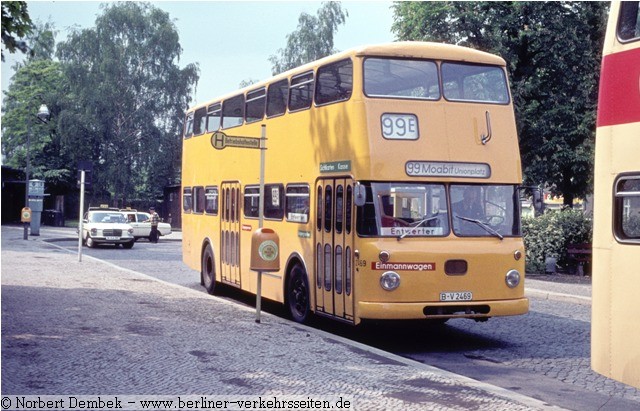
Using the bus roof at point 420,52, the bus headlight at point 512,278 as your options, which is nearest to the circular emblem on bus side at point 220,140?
the bus roof at point 420,52

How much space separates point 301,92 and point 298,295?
3.19 m

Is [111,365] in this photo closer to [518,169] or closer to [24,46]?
[24,46]

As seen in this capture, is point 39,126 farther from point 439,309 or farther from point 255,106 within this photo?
point 439,309

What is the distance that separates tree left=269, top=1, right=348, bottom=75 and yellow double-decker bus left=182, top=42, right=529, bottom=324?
173 feet

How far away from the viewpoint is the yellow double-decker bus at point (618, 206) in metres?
7.42

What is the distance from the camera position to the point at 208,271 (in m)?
19.3

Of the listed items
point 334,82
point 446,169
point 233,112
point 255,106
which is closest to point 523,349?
point 446,169

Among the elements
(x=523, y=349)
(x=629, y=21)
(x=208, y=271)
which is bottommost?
(x=523, y=349)

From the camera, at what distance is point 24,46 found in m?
12.2

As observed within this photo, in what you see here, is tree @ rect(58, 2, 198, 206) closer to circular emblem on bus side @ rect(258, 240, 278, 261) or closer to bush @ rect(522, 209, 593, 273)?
bush @ rect(522, 209, 593, 273)

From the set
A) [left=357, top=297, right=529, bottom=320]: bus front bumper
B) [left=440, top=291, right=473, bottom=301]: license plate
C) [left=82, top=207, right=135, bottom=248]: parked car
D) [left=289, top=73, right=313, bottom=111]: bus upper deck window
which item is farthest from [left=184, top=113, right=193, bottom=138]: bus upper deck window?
[left=82, top=207, right=135, bottom=248]: parked car

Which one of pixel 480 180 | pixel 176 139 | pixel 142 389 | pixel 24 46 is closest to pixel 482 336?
pixel 480 180

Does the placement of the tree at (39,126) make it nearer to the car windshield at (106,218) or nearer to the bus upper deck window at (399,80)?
the car windshield at (106,218)

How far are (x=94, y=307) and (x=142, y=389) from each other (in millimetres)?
6569
